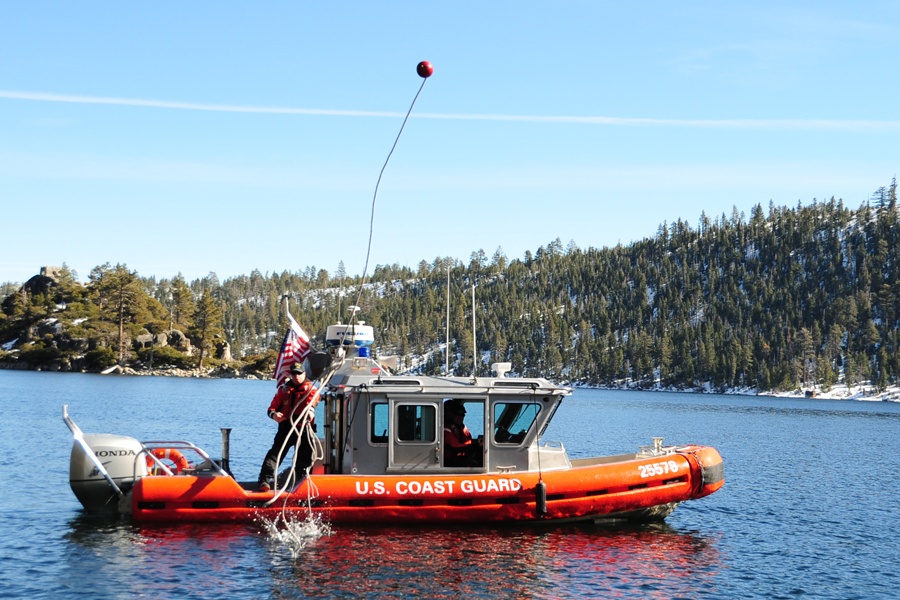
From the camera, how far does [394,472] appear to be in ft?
60.2

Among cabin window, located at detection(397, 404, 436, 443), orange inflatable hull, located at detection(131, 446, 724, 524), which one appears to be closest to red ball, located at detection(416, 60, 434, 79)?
cabin window, located at detection(397, 404, 436, 443)

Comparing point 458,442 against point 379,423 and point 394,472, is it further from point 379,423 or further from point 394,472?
point 379,423

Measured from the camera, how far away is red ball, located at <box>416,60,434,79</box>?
15.6m

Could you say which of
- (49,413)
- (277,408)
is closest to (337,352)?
(277,408)

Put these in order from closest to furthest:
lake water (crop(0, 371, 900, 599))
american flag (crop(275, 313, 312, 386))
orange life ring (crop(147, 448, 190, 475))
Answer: lake water (crop(0, 371, 900, 599)) → american flag (crop(275, 313, 312, 386)) → orange life ring (crop(147, 448, 190, 475))

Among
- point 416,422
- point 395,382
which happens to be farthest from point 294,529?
point 395,382

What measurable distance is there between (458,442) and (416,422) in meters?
0.97

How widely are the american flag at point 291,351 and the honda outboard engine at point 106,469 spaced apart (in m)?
3.27

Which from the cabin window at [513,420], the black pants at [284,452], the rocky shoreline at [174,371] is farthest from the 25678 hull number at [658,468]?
the rocky shoreline at [174,371]

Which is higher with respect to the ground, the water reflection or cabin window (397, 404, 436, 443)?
cabin window (397, 404, 436, 443)

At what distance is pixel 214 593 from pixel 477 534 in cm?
571

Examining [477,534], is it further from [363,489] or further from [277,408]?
[277,408]

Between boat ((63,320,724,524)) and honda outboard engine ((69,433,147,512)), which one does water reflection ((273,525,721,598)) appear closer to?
boat ((63,320,724,524))

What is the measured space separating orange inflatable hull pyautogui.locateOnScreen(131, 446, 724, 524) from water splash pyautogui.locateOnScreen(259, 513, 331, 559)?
→ 5.5 inches
